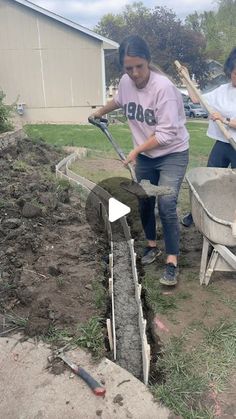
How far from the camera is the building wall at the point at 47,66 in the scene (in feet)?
60.0

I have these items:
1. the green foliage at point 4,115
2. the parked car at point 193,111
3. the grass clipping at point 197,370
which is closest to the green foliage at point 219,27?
the parked car at point 193,111

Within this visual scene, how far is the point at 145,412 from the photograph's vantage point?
2223mm

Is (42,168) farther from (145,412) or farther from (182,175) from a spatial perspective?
(145,412)

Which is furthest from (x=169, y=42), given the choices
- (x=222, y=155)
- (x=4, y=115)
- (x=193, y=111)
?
(x=222, y=155)

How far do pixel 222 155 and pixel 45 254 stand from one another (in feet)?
6.43

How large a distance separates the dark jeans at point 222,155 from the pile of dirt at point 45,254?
141 cm

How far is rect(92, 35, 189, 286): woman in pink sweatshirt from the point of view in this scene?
3.19 meters

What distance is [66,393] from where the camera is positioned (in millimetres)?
2312

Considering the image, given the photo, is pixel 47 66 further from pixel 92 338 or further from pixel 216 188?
pixel 92 338

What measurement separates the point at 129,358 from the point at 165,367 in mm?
268

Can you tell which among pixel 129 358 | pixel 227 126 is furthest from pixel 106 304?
pixel 227 126

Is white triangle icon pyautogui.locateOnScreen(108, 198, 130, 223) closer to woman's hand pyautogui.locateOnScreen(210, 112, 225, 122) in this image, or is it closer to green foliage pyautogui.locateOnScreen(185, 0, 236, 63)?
woman's hand pyautogui.locateOnScreen(210, 112, 225, 122)
